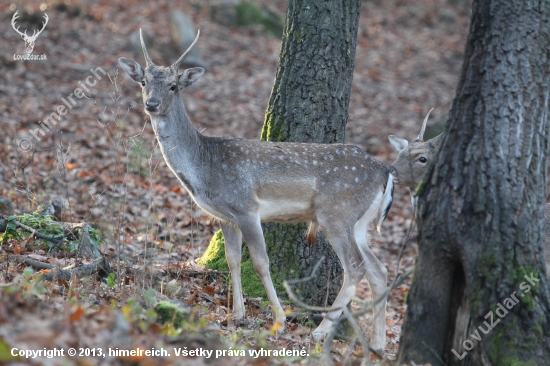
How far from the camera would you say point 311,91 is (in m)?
7.40

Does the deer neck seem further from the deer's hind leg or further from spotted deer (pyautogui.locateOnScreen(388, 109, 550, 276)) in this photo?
spotted deer (pyautogui.locateOnScreen(388, 109, 550, 276))

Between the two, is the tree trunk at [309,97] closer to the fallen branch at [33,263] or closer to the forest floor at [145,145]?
the forest floor at [145,145]

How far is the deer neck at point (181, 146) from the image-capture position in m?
7.05

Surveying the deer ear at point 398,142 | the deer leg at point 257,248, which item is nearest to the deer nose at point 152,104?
the deer leg at point 257,248

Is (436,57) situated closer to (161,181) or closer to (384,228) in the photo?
(384,228)

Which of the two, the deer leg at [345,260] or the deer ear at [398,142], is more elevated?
the deer ear at [398,142]

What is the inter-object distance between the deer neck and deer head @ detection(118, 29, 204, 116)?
131 mm

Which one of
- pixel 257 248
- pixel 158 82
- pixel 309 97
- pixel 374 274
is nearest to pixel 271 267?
pixel 257 248

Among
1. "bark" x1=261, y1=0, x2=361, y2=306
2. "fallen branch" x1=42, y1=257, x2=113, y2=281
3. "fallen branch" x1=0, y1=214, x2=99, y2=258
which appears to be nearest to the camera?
"fallen branch" x1=42, y1=257, x2=113, y2=281

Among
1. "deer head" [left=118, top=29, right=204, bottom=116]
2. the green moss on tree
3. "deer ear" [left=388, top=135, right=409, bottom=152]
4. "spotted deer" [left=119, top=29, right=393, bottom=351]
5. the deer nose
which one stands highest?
"deer head" [left=118, top=29, right=204, bottom=116]

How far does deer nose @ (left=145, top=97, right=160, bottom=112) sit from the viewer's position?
22.7ft

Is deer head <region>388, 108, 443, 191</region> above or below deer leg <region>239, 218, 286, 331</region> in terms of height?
above

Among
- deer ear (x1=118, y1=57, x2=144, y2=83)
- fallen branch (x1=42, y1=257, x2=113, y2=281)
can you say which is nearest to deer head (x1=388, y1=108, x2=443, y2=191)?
deer ear (x1=118, y1=57, x2=144, y2=83)

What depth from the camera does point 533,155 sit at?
4.77 metres
